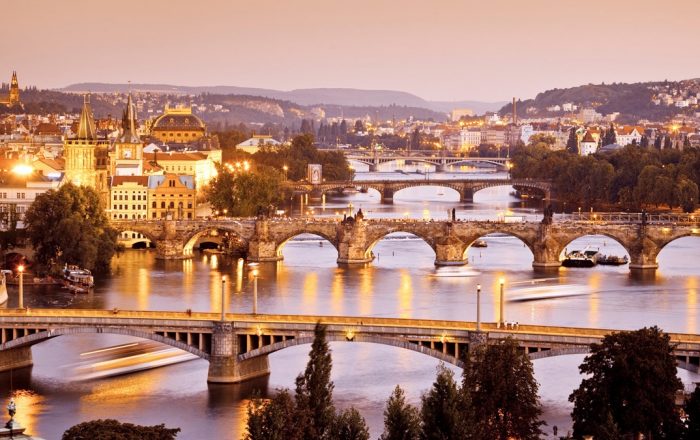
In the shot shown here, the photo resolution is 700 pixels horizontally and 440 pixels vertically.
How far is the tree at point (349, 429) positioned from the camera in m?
23.7

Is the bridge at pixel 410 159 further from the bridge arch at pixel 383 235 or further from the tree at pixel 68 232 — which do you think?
the tree at pixel 68 232

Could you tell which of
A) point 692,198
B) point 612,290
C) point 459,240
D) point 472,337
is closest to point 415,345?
point 472,337

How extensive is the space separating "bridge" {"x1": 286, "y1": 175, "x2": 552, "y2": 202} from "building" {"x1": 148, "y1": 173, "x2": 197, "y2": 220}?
20.6 metres

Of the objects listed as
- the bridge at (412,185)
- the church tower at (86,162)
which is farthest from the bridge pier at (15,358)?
the bridge at (412,185)

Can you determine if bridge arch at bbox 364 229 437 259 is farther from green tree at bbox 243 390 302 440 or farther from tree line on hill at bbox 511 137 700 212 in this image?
green tree at bbox 243 390 302 440

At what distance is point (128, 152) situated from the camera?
65562mm

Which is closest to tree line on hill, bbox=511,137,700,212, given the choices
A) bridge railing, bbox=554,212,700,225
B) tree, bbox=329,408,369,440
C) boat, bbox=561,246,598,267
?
bridge railing, bbox=554,212,700,225

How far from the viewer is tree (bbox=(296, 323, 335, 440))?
2406 centimetres

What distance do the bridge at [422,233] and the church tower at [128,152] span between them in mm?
8588

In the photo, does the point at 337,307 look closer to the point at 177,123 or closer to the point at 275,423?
the point at 275,423

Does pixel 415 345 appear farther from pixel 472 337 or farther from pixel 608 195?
pixel 608 195

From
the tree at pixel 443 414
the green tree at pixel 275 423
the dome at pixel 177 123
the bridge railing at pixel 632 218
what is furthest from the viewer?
the dome at pixel 177 123

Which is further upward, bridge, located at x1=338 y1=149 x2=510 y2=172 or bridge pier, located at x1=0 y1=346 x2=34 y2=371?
bridge, located at x1=338 y1=149 x2=510 y2=172

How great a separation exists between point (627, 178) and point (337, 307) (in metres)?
40.2
